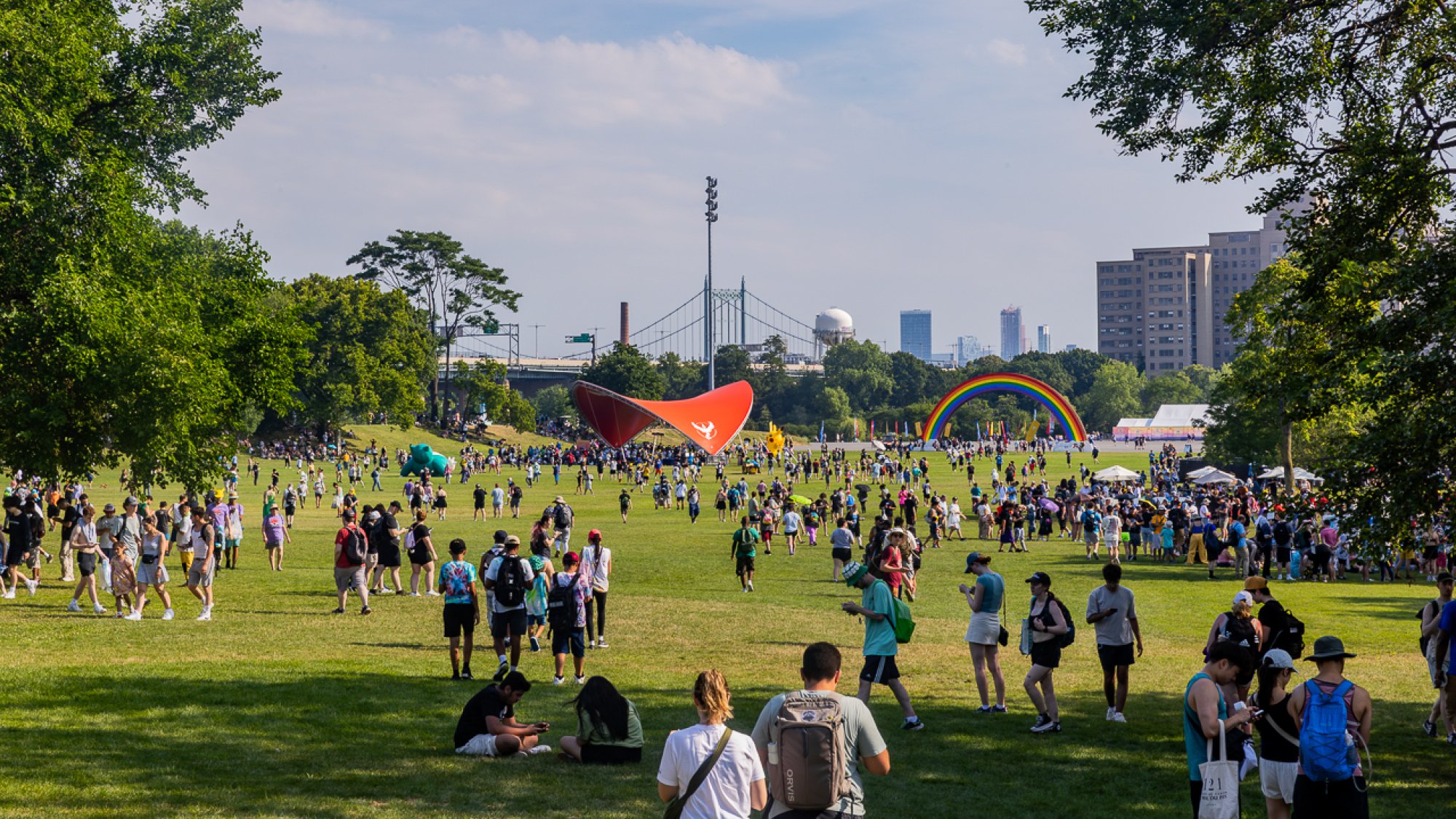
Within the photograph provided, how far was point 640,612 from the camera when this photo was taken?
1791 centimetres

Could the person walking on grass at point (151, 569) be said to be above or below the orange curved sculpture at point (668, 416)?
below

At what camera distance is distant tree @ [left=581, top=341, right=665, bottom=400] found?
100188 millimetres

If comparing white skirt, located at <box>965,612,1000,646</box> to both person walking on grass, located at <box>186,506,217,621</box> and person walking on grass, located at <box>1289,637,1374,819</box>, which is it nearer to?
person walking on grass, located at <box>1289,637,1374,819</box>

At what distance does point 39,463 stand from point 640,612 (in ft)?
31.9

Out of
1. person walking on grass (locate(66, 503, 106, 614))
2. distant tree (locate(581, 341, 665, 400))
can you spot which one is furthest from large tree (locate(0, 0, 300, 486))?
distant tree (locate(581, 341, 665, 400))

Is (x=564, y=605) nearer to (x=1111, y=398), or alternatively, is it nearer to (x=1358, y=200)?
(x=1358, y=200)

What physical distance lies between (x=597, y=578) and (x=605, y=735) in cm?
477

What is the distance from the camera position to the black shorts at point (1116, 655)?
1066 cm

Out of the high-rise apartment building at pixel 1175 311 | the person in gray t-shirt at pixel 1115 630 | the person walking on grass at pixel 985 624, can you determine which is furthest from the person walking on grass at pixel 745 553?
the high-rise apartment building at pixel 1175 311

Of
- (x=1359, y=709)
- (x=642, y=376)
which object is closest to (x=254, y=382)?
(x=1359, y=709)

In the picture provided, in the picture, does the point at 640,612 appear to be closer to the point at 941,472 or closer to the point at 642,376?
the point at 941,472

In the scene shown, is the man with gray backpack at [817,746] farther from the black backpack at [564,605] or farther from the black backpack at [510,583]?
the black backpack at [510,583]

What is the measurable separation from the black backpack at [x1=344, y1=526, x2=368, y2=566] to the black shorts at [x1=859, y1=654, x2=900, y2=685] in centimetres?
930

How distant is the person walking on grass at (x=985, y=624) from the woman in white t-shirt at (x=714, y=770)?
592 centimetres
